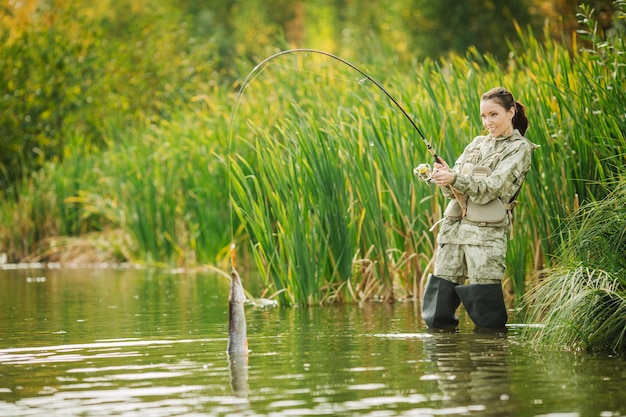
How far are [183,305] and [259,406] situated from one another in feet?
18.2

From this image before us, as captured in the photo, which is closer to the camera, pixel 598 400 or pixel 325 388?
pixel 598 400

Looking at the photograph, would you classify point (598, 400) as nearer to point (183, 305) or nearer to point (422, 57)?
point (183, 305)

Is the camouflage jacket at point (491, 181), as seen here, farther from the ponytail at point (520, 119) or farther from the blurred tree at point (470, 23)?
the blurred tree at point (470, 23)

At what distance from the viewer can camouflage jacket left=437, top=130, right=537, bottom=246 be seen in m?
7.54

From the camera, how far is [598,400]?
532 centimetres

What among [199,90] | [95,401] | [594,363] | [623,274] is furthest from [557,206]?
[199,90]

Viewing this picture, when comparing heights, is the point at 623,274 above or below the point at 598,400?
above

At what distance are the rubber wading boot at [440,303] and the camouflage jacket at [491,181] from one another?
10.7 inches

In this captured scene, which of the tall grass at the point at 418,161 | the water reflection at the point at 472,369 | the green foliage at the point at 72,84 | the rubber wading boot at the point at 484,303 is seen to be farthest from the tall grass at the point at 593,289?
the green foliage at the point at 72,84

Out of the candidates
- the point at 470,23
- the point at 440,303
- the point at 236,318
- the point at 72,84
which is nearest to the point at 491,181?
the point at 440,303

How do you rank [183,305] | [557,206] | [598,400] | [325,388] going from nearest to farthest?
[598,400] < [325,388] < [557,206] < [183,305]

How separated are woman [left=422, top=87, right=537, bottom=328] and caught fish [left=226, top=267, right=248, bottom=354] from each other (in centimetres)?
153

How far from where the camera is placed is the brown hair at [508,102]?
7672mm

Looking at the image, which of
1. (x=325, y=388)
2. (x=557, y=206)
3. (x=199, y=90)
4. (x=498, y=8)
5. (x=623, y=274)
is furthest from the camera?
(x=498, y=8)
